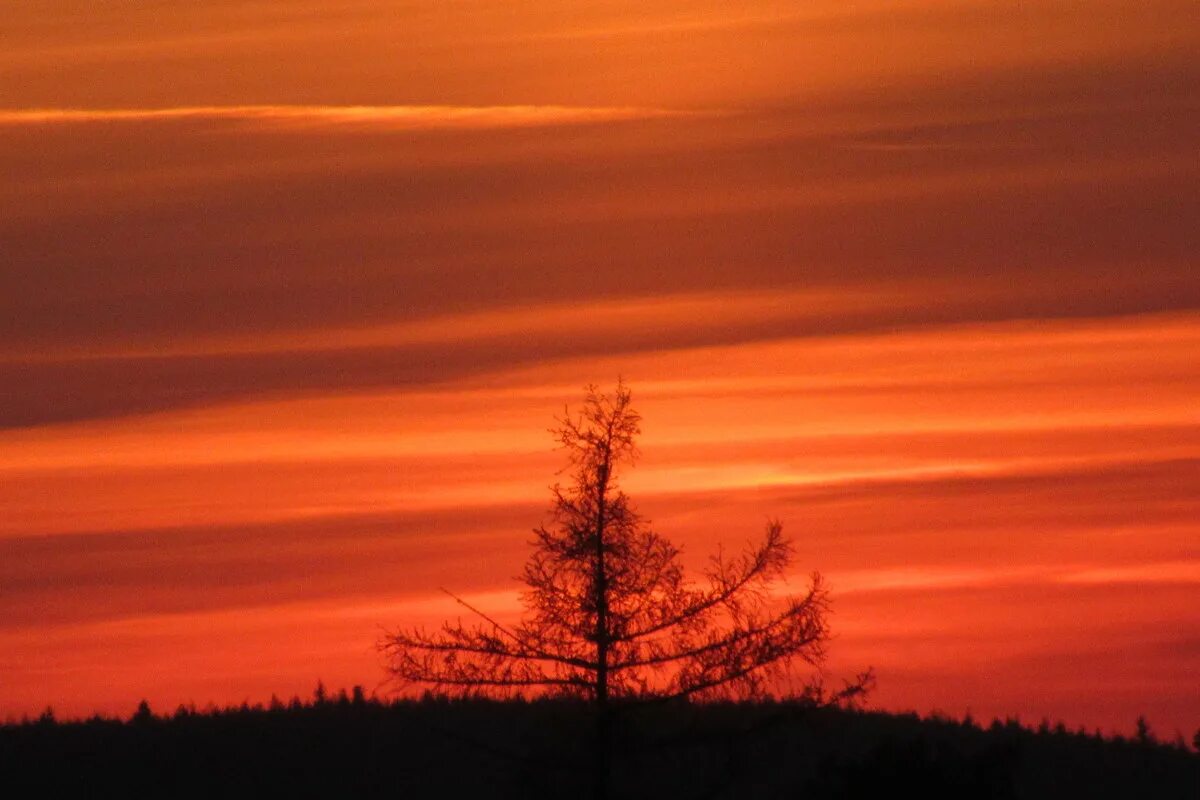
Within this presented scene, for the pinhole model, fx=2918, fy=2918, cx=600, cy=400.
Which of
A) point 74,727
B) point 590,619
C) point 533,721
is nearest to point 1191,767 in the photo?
point 533,721

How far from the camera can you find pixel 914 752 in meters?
32.6

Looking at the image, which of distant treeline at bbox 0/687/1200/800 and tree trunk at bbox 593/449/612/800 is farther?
distant treeline at bbox 0/687/1200/800

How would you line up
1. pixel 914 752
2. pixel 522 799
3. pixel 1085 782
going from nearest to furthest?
pixel 914 752
pixel 522 799
pixel 1085 782

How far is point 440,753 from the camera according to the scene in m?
40.3

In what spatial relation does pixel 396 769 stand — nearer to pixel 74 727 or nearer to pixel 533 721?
pixel 533 721

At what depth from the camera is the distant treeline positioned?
38.2 m

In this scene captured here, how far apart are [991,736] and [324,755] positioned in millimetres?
9397

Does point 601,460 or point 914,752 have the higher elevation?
point 601,460

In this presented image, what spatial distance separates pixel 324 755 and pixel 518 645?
8720 millimetres

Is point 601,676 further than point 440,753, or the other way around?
point 440,753

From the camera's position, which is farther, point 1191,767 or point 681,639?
point 1191,767

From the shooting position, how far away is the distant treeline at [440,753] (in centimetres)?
3822

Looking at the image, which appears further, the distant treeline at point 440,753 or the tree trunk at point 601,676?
the distant treeline at point 440,753

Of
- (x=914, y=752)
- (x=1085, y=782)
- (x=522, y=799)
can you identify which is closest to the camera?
(x=914, y=752)
